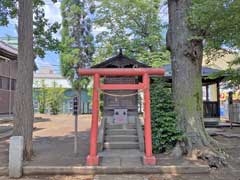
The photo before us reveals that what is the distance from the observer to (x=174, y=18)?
9539 mm

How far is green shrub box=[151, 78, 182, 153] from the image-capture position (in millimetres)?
9125

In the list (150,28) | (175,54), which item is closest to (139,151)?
(175,54)

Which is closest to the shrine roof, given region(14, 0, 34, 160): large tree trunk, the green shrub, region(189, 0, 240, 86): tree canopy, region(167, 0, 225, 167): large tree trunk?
the green shrub

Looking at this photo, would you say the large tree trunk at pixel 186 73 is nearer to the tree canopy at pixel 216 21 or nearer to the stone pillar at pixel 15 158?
the tree canopy at pixel 216 21

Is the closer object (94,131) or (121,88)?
(94,131)

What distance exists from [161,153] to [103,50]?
1729 centimetres

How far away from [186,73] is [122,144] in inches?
122

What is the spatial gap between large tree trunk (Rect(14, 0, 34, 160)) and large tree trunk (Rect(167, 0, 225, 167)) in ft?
14.0

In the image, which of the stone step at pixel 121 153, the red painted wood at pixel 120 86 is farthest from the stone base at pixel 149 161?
the red painted wood at pixel 120 86

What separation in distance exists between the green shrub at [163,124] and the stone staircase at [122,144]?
669mm

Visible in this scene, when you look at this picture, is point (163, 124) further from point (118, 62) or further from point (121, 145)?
point (118, 62)

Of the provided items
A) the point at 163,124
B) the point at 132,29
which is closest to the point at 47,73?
the point at 132,29

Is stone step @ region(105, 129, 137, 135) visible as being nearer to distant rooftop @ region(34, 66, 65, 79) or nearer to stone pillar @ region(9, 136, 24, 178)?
stone pillar @ region(9, 136, 24, 178)

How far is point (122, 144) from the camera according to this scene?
399 inches
